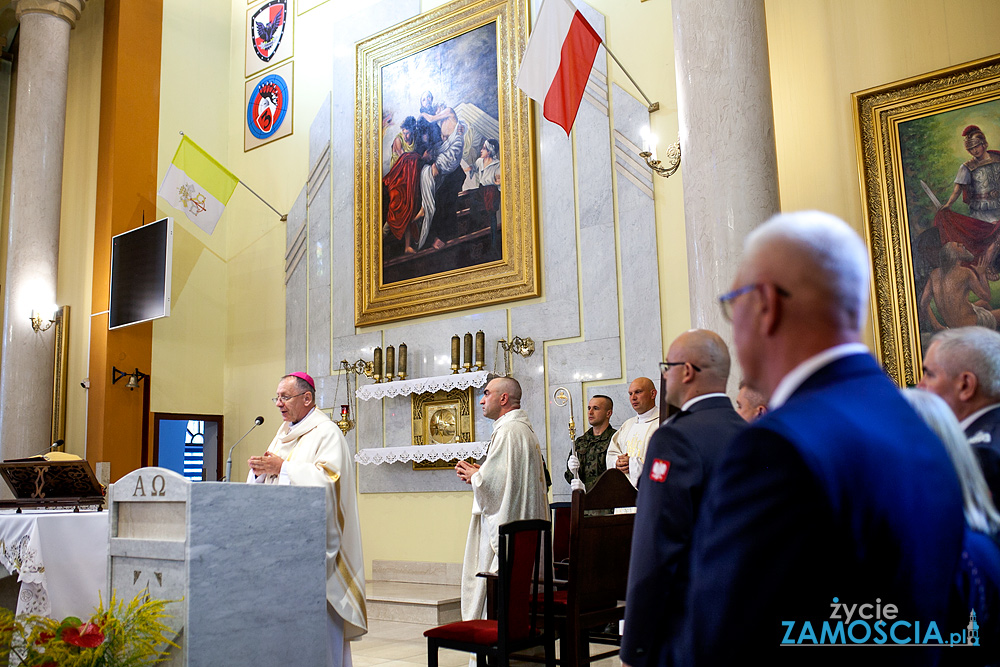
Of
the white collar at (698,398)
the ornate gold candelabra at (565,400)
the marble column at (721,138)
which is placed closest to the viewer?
the white collar at (698,398)

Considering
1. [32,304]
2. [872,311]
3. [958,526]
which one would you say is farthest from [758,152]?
[32,304]

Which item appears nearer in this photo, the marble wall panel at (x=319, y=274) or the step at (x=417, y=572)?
the step at (x=417, y=572)

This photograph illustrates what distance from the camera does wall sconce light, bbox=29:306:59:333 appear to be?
10992 millimetres

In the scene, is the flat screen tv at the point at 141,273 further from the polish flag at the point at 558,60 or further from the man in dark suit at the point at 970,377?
the man in dark suit at the point at 970,377

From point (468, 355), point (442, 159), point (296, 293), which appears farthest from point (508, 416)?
point (296, 293)

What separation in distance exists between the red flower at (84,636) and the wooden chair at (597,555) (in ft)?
6.79

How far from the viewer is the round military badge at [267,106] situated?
11.9m

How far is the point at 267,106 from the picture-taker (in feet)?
39.6

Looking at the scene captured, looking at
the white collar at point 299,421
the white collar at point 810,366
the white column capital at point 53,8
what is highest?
the white column capital at point 53,8

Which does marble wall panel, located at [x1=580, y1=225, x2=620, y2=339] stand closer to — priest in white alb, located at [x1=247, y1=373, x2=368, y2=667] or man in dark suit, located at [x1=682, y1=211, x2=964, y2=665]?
priest in white alb, located at [x1=247, y1=373, x2=368, y2=667]

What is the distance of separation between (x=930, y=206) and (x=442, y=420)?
532 cm

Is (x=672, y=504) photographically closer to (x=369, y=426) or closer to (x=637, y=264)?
(x=637, y=264)

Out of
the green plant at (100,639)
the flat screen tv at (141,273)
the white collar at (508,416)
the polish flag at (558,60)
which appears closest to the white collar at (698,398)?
the green plant at (100,639)

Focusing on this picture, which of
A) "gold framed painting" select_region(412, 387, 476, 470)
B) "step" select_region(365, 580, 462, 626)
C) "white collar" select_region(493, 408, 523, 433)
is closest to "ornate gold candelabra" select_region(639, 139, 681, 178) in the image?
"white collar" select_region(493, 408, 523, 433)
